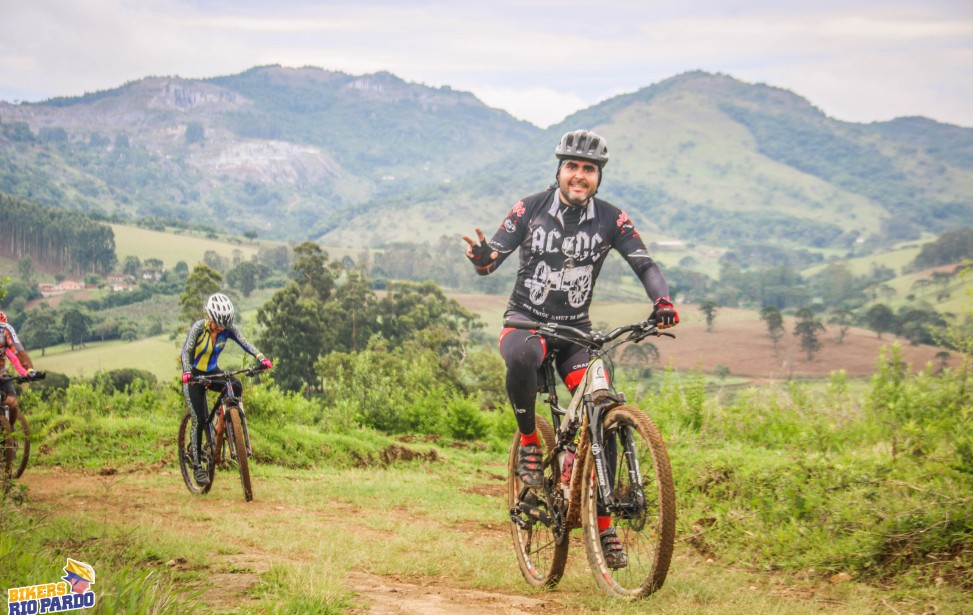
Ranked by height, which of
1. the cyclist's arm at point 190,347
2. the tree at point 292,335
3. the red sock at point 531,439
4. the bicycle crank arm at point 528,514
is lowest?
the tree at point 292,335

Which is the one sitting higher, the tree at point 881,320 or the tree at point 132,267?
the tree at point 132,267

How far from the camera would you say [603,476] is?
17.3 feet

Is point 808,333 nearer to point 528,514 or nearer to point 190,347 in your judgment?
point 190,347

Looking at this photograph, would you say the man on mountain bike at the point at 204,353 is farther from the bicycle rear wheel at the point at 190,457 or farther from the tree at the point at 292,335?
the tree at the point at 292,335

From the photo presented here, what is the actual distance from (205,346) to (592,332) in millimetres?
6017

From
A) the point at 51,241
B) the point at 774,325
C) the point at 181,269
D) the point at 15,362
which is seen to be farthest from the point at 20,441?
the point at 51,241

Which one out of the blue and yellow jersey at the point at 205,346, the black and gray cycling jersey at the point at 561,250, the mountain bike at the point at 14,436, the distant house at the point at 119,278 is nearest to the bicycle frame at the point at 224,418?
the blue and yellow jersey at the point at 205,346

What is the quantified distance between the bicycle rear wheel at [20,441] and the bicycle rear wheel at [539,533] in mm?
7418

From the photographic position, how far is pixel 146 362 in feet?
283

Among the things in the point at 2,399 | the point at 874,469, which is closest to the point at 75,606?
the point at 874,469

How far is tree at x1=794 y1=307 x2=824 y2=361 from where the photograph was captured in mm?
90375

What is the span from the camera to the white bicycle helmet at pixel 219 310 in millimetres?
10008

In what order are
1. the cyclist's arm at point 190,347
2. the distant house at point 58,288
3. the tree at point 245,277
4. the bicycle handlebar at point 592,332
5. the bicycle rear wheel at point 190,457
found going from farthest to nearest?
the distant house at point 58,288, the tree at point 245,277, the bicycle rear wheel at point 190,457, the cyclist's arm at point 190,347, the bicycle handlebar at point 592,332

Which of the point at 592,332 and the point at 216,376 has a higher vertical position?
the point at 592,332
